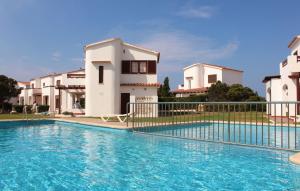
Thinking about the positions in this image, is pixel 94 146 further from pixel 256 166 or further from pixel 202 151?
pixel 256 166

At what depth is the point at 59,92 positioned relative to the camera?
31234 mm

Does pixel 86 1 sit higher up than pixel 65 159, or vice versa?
pixel 86 1

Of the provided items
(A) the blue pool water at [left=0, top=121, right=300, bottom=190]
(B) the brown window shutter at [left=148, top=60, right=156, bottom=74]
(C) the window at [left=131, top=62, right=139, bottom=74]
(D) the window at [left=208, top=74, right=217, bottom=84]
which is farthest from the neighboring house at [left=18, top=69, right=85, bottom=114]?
(D) the window at [left=208, top=74, right=217, bottom=84]

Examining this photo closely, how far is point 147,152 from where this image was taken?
33.3 ft

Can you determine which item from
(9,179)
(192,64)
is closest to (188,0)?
(9,179)

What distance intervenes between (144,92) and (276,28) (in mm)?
12565

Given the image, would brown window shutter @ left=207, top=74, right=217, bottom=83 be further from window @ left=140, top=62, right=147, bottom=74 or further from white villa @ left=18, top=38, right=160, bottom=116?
window @ left=140, top=62, right=147, bottom=74

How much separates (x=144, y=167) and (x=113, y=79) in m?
20.1

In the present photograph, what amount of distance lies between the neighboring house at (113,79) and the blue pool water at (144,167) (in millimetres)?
15267

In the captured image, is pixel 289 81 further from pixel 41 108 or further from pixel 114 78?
pixel 41 108

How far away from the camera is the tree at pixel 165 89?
162 ft

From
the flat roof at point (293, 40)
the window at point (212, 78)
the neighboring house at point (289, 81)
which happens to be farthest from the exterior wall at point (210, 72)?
the flat roof at point (293, 40)

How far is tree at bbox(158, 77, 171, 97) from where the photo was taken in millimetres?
49281

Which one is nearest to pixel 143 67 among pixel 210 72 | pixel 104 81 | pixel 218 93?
pixel 104 81
